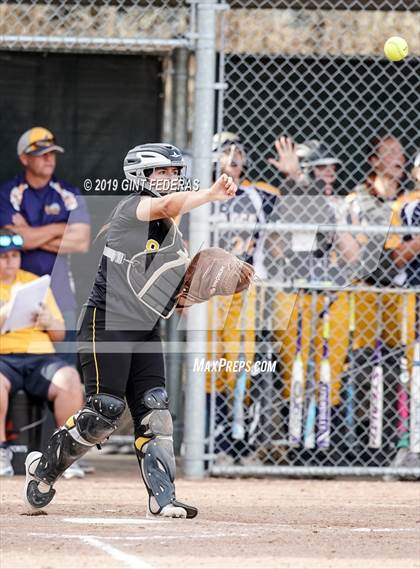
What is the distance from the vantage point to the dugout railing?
348 inches

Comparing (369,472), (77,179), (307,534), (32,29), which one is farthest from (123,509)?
(32,29)

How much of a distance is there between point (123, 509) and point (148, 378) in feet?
3.40

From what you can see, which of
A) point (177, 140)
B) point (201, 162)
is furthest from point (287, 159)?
point (177, 140)

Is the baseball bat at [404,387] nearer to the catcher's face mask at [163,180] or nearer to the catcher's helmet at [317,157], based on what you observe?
the catcher's helmet at [317,157]

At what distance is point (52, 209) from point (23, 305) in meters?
0.85

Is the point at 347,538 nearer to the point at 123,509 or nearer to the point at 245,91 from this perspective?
the point at 123,509

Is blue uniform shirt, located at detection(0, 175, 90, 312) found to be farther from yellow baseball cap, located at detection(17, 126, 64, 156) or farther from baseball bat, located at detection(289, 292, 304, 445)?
baseball bat, located at detection(289, 292, 304, 445)

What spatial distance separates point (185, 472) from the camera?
8.77 m

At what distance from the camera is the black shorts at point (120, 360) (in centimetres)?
637

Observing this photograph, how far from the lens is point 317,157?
9.33 meters

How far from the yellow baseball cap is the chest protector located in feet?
9.76

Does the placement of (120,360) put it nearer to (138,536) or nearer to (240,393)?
(138,536)

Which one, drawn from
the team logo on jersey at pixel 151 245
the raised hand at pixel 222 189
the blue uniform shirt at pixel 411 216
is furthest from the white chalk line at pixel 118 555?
the blue uniform shirt at pixel 411 216

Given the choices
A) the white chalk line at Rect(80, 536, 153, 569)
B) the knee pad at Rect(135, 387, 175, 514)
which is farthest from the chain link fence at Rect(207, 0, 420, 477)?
the white chalk line at Rect(80, 536, 153, 569)
